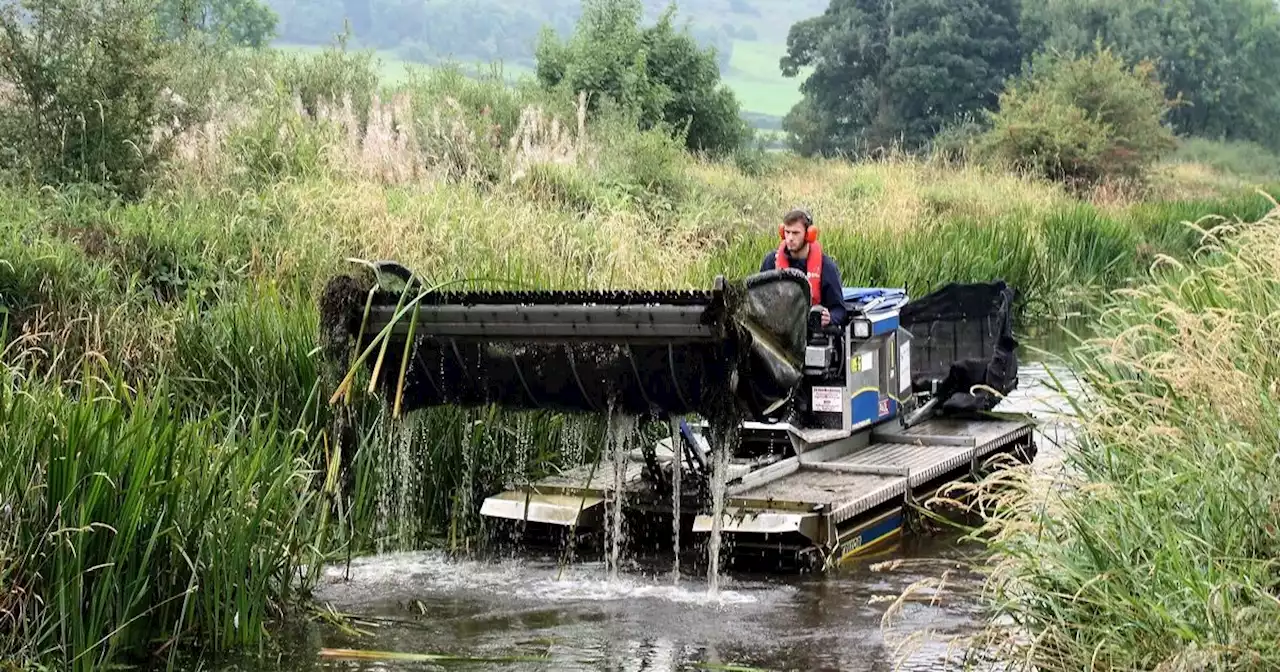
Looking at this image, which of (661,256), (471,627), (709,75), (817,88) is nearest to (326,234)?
(661,256)

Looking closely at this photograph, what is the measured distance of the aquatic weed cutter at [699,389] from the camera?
9.06 meters

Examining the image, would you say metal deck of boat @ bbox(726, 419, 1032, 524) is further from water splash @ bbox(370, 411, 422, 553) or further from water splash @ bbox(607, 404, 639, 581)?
water splash @ bbox(370, 411, 422, 553)

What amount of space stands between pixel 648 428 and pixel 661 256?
3.89m

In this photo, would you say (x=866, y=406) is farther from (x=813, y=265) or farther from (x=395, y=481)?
(x=395, y=481)

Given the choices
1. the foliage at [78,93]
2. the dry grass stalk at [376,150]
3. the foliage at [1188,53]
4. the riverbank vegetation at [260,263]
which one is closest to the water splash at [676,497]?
the riverbank vegetation at [260,263]

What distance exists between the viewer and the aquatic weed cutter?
9062mm

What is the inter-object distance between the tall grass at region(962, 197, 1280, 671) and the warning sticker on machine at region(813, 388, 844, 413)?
4048 millimetres

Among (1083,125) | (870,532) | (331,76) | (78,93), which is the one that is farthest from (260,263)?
(1083,125)

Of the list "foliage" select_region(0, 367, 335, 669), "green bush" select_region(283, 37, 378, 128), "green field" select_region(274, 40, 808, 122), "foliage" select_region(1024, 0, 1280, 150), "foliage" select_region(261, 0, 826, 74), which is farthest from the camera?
"foliage" select_region(261, 0, 826, 74)

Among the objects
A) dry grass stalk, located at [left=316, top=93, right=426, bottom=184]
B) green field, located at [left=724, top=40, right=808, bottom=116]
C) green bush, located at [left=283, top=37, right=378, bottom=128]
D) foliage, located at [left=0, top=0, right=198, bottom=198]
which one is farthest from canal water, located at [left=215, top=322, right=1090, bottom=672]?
green field, located at [left=724, top=40, right=808, bottom=116]

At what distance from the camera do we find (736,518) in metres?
9.87

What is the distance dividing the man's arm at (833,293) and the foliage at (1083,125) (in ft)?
89.2

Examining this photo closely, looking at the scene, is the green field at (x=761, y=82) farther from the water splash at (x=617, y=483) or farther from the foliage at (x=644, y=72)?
the water splash at (x=617, y=483)

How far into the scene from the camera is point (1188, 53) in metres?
75.3
